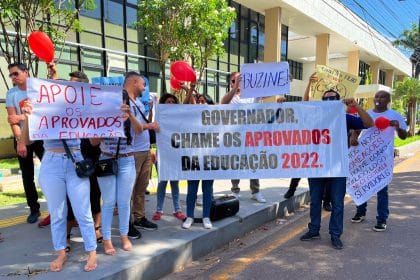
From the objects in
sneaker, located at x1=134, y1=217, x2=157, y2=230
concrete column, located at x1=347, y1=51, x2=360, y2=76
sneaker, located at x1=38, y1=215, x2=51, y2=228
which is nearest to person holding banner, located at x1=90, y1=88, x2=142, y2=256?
sneaker, located at x1=134, y1=217, x2=157, y2=230

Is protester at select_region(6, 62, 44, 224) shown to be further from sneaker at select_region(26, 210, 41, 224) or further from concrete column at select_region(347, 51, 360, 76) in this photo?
concrete column at select_region(347, 51, 360, 76)

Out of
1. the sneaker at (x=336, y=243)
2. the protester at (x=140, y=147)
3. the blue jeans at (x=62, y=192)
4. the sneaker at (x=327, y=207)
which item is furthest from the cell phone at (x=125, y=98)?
the sneaker at (x=327, y=207)

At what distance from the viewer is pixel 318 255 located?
13.9 feet

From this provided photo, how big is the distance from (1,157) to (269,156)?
795 centimetres

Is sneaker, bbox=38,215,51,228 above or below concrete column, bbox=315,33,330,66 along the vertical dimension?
below

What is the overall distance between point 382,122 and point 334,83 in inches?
31.3

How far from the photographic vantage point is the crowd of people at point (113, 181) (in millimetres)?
3254

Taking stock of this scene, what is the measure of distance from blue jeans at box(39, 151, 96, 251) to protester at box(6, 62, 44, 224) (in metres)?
0.70

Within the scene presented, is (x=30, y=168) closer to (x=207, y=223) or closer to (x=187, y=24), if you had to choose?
(x=207, y=223)

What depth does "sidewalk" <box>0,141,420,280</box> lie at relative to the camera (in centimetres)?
334

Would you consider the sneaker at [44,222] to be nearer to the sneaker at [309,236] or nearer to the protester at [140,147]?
the protester at [140,147]

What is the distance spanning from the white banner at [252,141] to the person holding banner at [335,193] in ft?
0.44

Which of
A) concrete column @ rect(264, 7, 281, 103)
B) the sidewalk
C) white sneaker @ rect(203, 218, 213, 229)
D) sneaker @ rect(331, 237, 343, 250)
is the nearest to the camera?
the sidewalk

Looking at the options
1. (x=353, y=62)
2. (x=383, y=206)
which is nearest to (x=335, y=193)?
(x=383, y=206)
